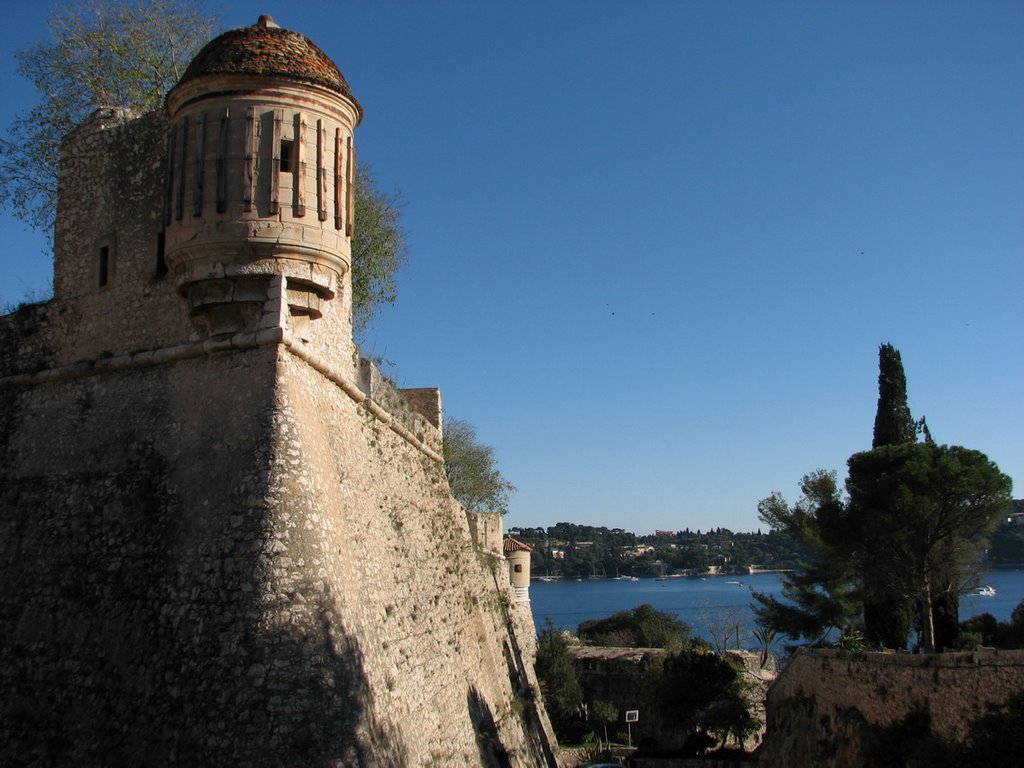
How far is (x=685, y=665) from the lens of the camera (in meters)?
31.9

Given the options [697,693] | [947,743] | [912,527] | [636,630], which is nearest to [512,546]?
[697,693]

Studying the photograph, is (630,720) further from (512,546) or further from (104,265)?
(104,265)

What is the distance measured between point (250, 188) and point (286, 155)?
68 centimetres

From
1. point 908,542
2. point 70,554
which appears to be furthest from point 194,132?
point 908,542

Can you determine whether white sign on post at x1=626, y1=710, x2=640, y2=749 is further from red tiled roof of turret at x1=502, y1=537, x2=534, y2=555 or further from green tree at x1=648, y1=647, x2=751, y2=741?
red tiled roof of turret at x1=502, y1=537, x2=534, y2=555

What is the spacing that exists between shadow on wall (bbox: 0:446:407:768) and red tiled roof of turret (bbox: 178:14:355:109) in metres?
5.02

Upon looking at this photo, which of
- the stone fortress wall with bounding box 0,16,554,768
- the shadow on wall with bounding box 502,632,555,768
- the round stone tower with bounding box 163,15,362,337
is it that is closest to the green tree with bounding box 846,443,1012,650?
the shadow on wall with bounding box 502,632,555,768

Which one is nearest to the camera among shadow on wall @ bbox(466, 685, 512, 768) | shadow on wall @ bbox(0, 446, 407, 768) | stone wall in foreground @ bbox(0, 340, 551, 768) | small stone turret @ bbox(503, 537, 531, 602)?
shadow on wall @ bbox(0, 446, 407, 768)

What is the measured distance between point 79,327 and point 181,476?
3337 mm

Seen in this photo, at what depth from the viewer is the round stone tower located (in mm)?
11055

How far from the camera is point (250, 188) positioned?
434 inches

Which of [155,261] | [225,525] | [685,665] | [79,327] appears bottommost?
[685,665]

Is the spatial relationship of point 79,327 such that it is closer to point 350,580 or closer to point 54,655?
point 54,655

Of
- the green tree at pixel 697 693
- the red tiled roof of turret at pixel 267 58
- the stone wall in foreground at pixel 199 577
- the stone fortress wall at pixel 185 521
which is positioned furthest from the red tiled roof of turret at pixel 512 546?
the red tiled roof of turret at pixel 267 58
